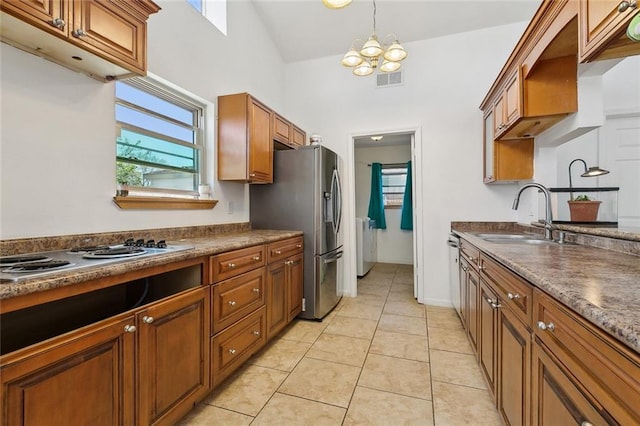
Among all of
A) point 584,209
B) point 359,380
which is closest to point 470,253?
point 584,209

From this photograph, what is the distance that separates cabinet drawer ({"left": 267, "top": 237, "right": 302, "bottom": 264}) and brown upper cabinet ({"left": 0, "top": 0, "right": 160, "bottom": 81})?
4.69 ft

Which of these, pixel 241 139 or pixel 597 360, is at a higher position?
pixel 241 139

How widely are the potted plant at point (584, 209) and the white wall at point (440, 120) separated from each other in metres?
0.94

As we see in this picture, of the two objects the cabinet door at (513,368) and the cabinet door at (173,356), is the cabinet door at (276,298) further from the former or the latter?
the cabinet door at (513,368)

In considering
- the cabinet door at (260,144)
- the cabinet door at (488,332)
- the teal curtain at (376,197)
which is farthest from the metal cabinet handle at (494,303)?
the teal curtain at (376,197)

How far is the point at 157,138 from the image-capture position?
84.6 inches

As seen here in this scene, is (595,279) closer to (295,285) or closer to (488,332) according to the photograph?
(488,332)

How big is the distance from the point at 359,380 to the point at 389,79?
10.7 ft

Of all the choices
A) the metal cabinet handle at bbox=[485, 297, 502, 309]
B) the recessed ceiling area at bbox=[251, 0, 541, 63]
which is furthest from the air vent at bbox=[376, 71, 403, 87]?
the metal cabinet handle at bbox=[485, 297, 502, 309]

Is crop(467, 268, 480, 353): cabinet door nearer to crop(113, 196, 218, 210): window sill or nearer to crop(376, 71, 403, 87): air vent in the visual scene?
crop(113, 196, 218, 210): window sill

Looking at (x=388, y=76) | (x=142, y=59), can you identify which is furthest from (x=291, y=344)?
(x=388, y=76)

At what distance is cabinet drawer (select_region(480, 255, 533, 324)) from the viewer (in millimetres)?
1074

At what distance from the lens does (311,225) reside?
2840mm

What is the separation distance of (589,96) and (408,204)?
140 inches
